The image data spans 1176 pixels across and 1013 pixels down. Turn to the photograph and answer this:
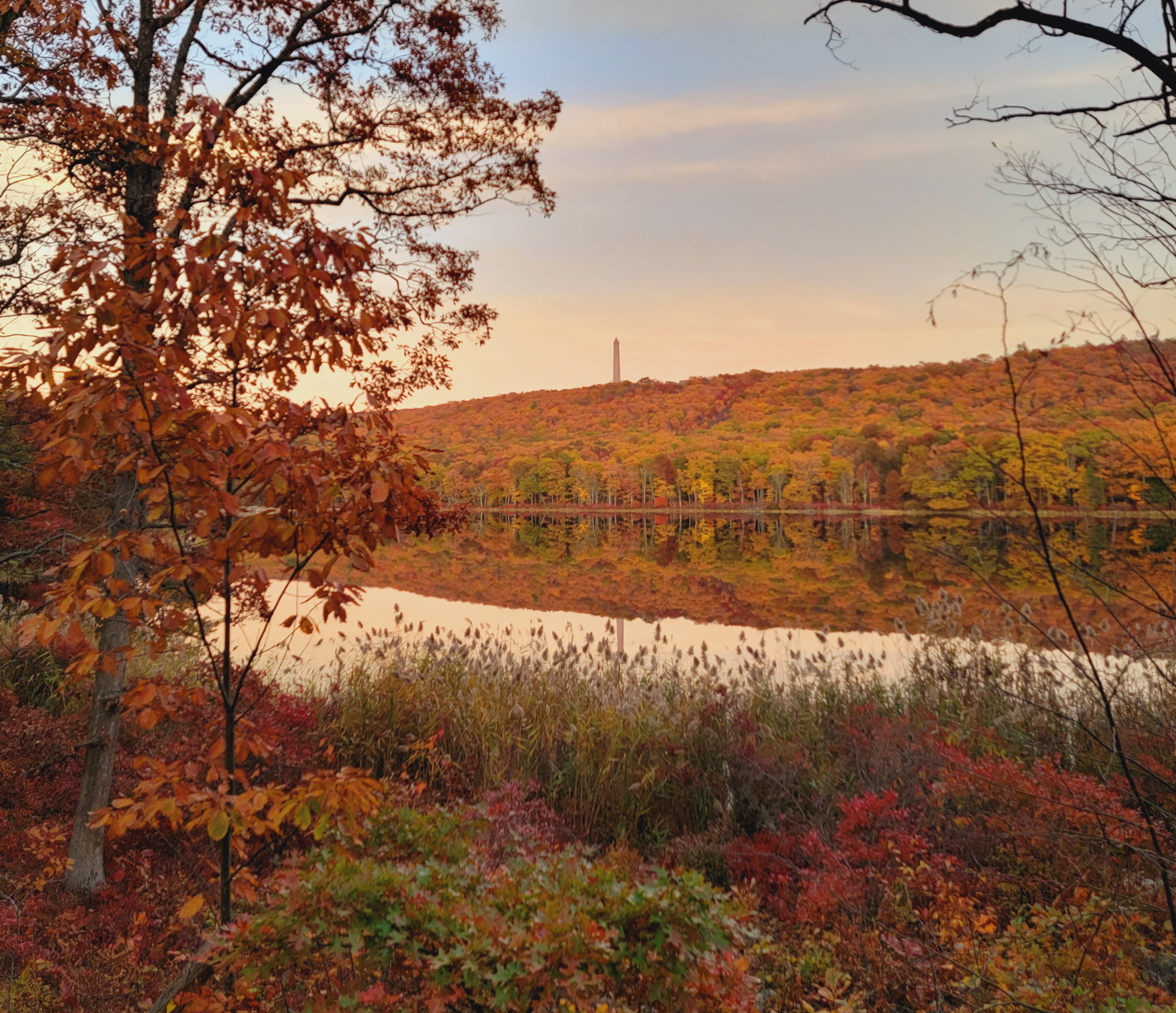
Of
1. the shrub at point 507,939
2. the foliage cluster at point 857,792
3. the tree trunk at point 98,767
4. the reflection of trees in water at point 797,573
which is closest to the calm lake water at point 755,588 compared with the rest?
the reflection of trees in water at point 797,573

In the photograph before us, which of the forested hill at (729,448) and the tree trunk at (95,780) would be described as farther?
the forested hill at (729,448)

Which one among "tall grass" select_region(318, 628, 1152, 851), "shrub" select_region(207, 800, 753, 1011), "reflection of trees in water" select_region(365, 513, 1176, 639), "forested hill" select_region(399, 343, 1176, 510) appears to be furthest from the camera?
"forested hill" select_region(399, 343, 1176, 510)

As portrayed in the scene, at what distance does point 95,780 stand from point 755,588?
19.5 meters

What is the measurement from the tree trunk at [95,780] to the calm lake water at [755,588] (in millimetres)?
1094

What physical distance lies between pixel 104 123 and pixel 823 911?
6063 millimetres

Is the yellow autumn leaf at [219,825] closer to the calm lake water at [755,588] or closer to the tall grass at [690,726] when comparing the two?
the calm lake water at [755,588]

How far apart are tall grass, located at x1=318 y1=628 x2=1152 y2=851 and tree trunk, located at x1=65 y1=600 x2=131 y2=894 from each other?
7.11ft

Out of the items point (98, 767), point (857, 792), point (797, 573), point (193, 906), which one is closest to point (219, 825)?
point (193, 906)

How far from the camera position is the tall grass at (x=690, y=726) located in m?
5.84

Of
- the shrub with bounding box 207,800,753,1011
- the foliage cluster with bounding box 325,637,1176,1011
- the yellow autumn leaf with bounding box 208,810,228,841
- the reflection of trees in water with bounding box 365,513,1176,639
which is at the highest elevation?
the yellow autumn leaf with bounding box 208,810,228,841

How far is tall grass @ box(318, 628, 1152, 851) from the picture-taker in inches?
230

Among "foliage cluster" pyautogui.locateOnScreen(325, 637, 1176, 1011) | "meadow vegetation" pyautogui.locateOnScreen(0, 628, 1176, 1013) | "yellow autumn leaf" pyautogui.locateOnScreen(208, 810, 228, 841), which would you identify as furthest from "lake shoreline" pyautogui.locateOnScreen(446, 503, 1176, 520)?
"yellow autumn leaf" pyautogui.locateOnScreen(208, 810, 228, 841)

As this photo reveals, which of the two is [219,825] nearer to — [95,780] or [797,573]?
[95,780]

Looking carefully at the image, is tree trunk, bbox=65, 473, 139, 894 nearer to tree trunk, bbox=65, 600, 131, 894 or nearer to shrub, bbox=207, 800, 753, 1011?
tree trunk, bbox=65, 600, 131, 894
